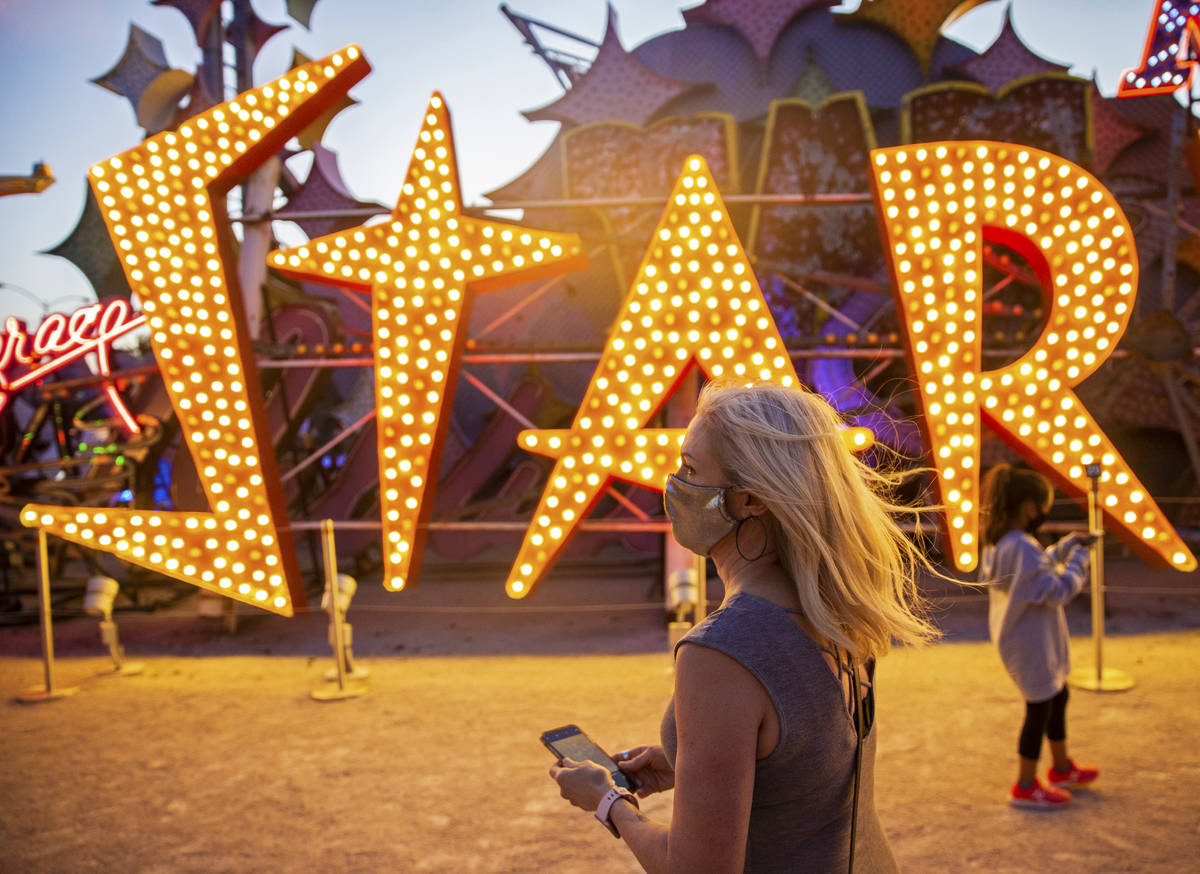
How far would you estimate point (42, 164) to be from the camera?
24.6ft

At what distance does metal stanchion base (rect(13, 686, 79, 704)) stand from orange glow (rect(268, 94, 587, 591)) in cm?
361

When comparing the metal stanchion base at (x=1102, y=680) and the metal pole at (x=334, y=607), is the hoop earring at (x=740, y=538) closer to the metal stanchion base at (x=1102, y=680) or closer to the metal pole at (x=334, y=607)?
the metal pole at (x=334, y=607)

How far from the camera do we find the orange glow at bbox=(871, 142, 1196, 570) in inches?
180

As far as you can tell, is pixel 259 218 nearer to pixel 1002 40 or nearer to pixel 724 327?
pixel 724 327

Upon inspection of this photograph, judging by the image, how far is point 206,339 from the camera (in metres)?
4.85

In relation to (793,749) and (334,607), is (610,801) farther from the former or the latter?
(334,607)

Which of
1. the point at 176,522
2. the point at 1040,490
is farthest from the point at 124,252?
the point at 1040,490

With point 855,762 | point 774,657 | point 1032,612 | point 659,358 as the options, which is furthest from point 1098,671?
point 774,657

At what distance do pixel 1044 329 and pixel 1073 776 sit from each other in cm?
245

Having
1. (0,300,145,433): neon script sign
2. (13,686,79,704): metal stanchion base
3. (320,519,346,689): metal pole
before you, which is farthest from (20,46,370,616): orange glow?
(0,300,145,433): neon script sign

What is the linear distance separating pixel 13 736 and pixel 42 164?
16.9 feet

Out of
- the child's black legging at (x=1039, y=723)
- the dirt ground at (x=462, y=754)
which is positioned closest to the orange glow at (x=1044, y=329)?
the child's black legging at (x=1039, y=723)

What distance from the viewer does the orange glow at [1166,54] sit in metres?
5.99

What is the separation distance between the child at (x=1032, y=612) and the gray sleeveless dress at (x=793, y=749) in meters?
2.88
